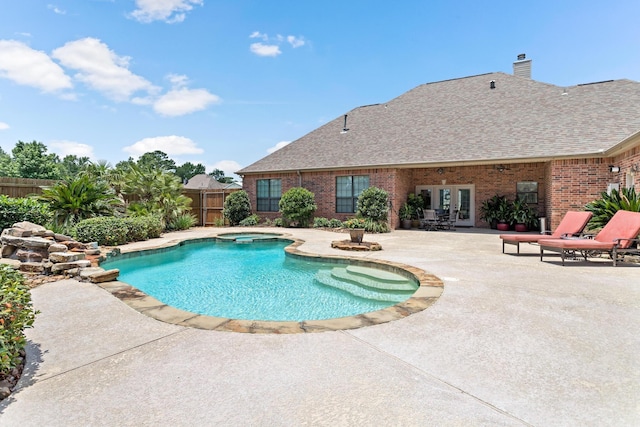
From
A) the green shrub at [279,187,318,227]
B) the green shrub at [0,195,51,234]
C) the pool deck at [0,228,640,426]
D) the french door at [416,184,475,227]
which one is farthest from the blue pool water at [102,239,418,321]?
the french door at [416,184,475,227]

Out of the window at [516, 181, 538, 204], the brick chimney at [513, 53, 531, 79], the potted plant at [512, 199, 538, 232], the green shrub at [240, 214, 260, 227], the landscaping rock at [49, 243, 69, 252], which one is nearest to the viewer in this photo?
the landscaping rock at [49, 243, 69, 252]

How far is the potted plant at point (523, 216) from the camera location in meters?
13.6

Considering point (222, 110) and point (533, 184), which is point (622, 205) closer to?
point (533, 184)

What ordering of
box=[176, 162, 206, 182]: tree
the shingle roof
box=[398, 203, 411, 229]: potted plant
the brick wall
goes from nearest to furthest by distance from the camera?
the brick wall → the shingle roof → box=[398, 203, 411, 229]: potted plant → box=[176, 162, 206, 182]: tree

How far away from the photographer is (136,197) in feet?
47.8

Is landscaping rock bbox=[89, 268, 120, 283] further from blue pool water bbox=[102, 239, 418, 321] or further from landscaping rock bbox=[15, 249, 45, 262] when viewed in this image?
landscaping rock bbox=[15, 249, 45, 262]

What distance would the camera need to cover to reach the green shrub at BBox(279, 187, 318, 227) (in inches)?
612

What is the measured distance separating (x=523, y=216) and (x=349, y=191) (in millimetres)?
7675

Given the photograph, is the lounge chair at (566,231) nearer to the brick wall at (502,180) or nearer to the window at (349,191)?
the brick wall at (502,180)

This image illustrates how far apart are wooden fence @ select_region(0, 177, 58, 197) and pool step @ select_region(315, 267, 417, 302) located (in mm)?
10932

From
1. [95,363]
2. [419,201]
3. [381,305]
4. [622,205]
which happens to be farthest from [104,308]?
[419,201]

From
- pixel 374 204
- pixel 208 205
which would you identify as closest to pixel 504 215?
pixel 374 204

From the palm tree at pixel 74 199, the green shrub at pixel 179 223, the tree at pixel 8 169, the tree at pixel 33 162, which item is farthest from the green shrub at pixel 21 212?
the tree at pixel 8 169

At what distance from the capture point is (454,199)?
1631 centimetres
